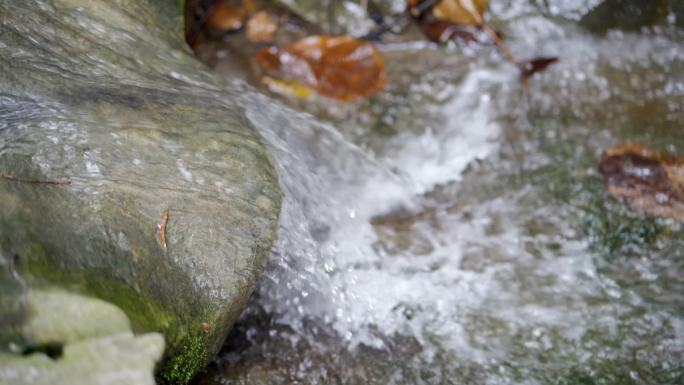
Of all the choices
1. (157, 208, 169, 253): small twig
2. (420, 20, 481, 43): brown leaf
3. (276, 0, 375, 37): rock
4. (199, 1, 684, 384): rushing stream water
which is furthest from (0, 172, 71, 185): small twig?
(420, 20, 481, 43): brown leaf

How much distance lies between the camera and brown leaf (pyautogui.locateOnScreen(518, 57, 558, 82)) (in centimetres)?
300

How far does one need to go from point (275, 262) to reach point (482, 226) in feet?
3.46

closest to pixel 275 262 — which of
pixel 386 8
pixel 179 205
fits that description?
pixel 179 205

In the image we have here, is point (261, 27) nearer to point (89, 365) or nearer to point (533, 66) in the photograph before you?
point (533, 66)

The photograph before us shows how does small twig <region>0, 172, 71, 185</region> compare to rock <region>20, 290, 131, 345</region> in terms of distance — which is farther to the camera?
small twig <region>0, 172, 71, 185</region>

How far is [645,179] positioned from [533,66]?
31.0 inches

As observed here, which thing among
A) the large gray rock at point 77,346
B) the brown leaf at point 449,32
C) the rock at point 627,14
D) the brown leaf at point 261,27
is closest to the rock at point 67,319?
the large gray rock at point 77,346

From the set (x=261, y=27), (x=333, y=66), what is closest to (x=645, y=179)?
(x=333, y=66)

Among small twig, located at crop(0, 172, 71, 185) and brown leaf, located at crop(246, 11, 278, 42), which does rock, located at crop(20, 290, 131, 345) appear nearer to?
small twig, located at crop(0, 172, 71, 185)

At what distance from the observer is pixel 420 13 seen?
3.15m

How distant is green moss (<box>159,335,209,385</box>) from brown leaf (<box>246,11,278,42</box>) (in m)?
1.91

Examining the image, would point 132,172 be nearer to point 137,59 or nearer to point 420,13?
point 137,59

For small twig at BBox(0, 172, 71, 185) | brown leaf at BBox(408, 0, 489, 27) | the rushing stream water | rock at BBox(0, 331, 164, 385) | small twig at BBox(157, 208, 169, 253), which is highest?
small twig at BBox(0, 172, 71, 185)

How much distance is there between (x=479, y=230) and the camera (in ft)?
8.34
